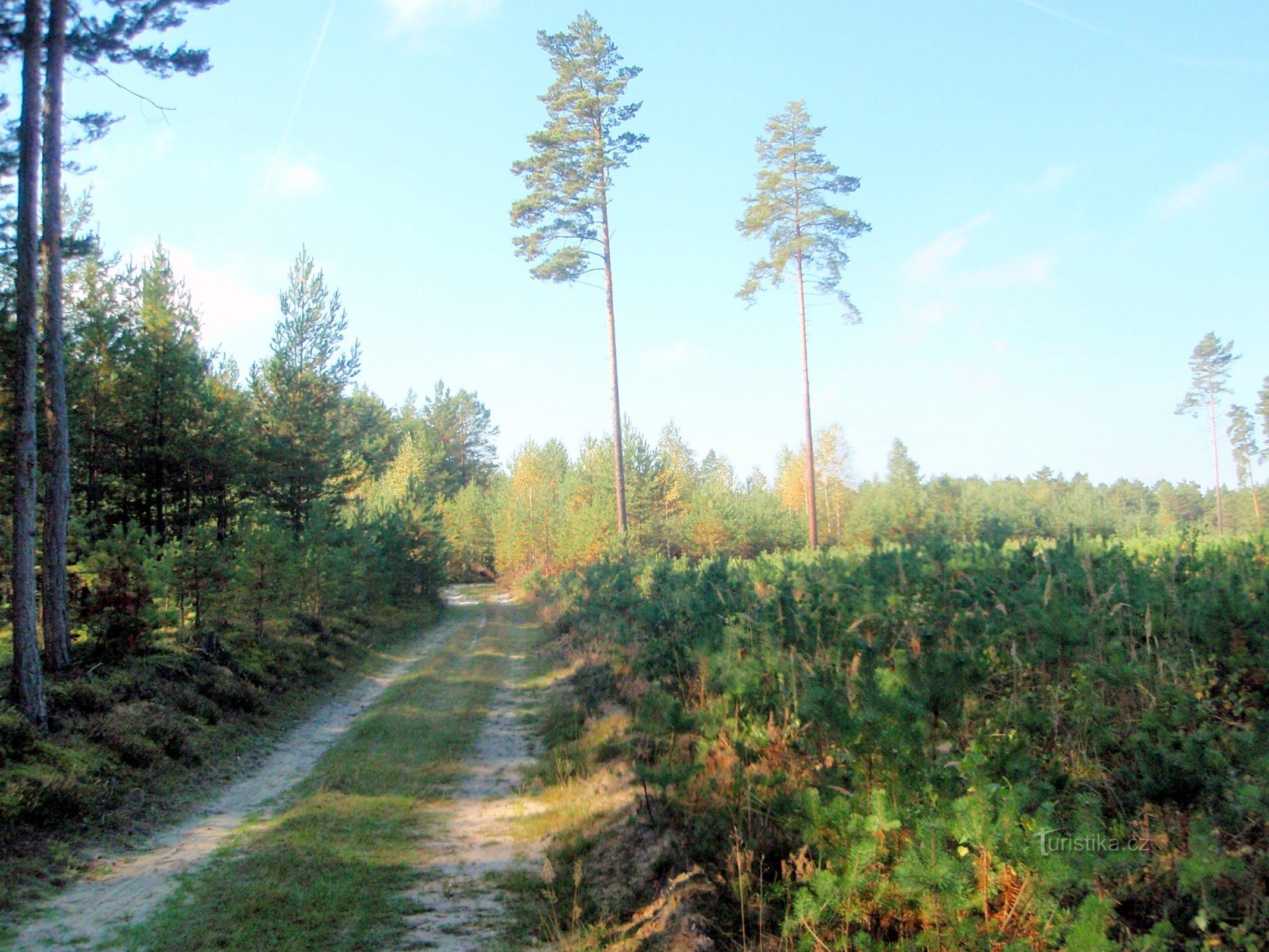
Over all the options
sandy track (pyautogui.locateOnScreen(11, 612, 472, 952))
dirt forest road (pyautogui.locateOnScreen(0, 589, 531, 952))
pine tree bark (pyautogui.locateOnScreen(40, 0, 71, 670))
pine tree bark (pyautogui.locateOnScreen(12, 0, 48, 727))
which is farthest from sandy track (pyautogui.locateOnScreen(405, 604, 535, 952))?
pine tree bark (pyautogui.locateOnScreen(40, 0, 71, 670))

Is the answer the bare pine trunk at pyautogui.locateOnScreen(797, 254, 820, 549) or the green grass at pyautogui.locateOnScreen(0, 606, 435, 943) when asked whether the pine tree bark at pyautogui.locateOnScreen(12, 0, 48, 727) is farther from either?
the bare pine trunk at pyautogui.locateOnScreen(797, 254, 820, 549)

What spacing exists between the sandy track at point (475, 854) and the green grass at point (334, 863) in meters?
0.16

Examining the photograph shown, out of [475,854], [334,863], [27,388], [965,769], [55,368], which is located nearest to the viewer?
[965,769]

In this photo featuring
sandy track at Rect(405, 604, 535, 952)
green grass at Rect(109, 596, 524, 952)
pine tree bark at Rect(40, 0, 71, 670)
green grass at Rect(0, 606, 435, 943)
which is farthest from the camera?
pine tree bark at Rect(40, 0, 71, 670)

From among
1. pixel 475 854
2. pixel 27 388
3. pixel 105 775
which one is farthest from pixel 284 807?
pixel 27 388

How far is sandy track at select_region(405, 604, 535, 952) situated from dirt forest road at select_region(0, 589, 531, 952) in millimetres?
10

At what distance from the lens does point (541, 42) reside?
2305 centimetres

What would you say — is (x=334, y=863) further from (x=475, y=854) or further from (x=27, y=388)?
(x=27, y=388)

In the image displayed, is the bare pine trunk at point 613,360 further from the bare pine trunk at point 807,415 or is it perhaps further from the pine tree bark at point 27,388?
the pine tree bark at point 27,388

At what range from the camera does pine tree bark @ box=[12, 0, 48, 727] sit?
7.60 m

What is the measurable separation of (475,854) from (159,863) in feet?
7.62

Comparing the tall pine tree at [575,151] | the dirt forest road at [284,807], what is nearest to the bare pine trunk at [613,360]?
the tall pine tree at [575,151]

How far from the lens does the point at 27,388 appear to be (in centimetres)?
784

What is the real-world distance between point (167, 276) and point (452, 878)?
67.9ft
